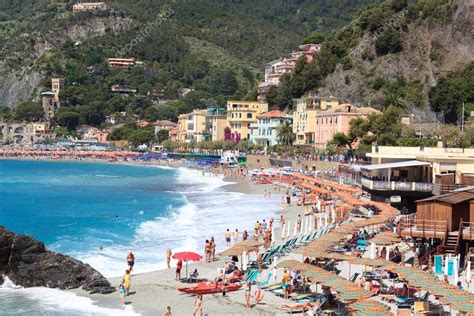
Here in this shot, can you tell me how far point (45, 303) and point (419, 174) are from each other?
2171 centimetres

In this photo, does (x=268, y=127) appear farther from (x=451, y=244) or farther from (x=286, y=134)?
(x=451, y=244)

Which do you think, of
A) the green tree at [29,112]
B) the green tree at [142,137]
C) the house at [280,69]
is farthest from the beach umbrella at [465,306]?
the green tree at [29,112]

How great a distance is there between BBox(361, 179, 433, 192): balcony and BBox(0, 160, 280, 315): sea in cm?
695

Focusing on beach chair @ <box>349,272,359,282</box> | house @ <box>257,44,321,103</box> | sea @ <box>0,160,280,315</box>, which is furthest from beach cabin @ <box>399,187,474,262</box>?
house @ <box>257,44,321,103</box>

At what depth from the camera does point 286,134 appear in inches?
3959

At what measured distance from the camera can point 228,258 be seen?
1182 inches

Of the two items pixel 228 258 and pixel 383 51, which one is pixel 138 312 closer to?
pixel 228 258

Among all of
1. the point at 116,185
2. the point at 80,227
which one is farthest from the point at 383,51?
the point at 80,227

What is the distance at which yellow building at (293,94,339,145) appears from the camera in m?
95.0

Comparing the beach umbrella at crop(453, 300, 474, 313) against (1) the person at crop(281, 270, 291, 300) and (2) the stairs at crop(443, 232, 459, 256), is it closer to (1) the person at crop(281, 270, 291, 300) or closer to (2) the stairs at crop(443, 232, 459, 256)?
(1) the person at crop(281, 270, 291, 300)

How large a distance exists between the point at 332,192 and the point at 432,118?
35.6 meters

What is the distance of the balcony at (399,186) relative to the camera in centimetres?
3634

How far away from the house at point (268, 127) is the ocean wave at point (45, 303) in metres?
81.4

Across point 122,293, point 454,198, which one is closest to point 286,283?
point 122,293
